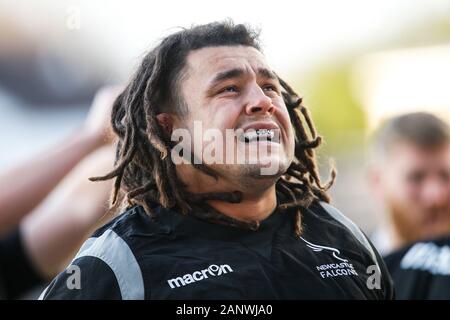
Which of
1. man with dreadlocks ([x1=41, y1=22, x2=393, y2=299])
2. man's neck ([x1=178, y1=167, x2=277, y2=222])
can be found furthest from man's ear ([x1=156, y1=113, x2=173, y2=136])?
man's neck ([x1=178, y1=167, x2=277, y2=222])

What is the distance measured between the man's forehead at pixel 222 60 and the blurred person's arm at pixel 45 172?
0.58m

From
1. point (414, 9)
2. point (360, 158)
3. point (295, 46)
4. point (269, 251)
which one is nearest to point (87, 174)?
point (269, 251)

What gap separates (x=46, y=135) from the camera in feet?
14.1

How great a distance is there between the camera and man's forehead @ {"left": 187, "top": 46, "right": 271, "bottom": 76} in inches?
92.0

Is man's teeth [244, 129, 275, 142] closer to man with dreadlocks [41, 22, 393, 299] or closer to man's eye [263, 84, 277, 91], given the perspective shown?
man with dreadlocks [41, 22, 393, 299]

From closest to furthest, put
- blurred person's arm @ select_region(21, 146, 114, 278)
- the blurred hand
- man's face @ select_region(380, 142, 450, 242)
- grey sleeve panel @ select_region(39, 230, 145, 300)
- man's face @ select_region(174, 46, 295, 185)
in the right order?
grey sleeve panel @ select_region(39, 230, 145, 300), man's face @ select_region(174, 46, 295, 185), the blurred hand, blurred person's arm @ select_region(21, 146, 114, 278), man's face @ select_region(380, 142, 450, 242)

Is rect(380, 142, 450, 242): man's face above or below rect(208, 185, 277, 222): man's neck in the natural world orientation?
below

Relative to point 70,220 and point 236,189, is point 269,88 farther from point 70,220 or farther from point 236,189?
point 70,220

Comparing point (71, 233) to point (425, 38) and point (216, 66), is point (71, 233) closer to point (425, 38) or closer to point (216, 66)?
point (216, 66)

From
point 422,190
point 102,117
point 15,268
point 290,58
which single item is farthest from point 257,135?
point 290,58

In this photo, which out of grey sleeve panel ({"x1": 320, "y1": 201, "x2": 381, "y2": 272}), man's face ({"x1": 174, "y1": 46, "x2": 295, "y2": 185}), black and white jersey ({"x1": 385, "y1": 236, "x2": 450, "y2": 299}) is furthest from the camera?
black and white jersey ({"x1": 385, "y1": 236, "x2": 450, "y2": 299})

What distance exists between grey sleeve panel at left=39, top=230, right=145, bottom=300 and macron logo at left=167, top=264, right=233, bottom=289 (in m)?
0.10

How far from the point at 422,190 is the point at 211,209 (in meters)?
2.43
